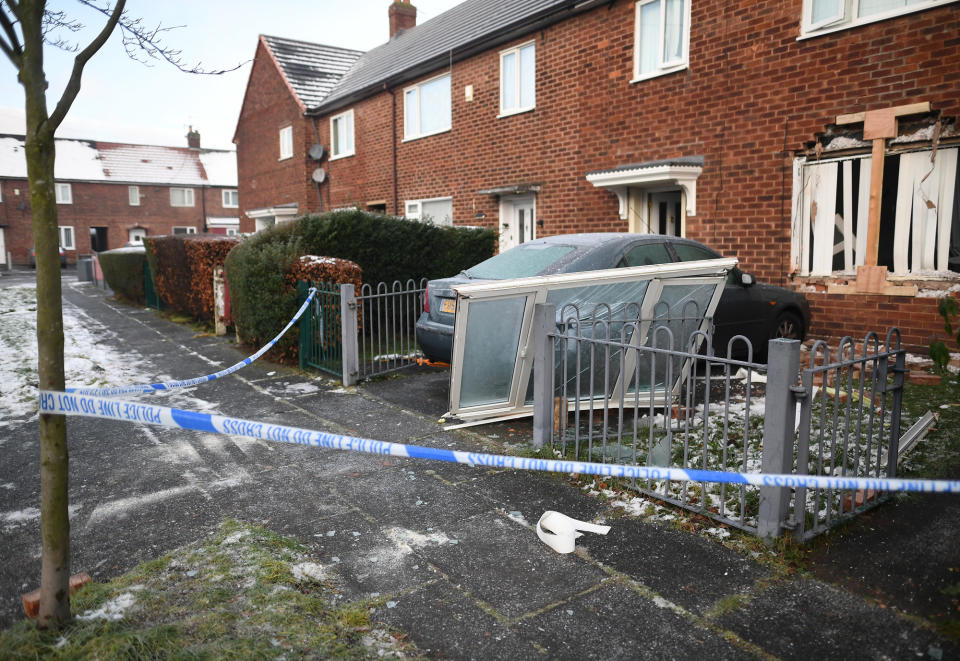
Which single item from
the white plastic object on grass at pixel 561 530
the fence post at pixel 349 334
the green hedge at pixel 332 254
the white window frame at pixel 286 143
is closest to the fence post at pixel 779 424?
the white plastic object on grass at pixel 561 530

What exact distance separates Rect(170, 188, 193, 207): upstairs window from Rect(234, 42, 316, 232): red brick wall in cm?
2492

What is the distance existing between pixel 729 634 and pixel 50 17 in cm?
409

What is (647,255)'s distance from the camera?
7.13 metres

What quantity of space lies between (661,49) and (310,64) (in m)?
16.2

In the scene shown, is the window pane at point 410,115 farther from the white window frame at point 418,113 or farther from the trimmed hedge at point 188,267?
the trimmed hedge at point 188,267

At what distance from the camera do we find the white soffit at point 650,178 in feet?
33.6

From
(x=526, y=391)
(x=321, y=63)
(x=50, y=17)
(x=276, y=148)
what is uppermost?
(x=321, y=63)

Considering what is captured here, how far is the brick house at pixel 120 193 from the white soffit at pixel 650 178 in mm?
39516

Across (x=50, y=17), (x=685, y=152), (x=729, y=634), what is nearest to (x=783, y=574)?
(x=729, y=634)

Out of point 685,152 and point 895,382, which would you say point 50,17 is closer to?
point 895,382

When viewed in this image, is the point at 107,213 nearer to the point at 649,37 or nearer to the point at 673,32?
the point at 649,37

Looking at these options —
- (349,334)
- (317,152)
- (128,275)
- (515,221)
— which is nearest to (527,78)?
(515,221)

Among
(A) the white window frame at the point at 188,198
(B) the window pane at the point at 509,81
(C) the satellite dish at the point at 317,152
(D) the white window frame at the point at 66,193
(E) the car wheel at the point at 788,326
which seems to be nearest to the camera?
(E) the car wheel at the point at 788,326

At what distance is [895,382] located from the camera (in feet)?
14.4
